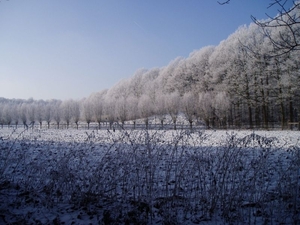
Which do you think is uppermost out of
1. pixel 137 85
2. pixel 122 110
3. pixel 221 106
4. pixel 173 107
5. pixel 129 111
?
pixel 137 85

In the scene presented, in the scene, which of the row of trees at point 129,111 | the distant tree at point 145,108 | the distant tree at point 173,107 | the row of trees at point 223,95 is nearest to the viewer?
the row of trees at point 223,95

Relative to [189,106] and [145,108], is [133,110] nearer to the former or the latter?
[145,108]

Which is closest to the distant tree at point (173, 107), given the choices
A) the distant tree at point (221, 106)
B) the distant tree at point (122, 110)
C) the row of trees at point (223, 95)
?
the row of trees at point (223, 95)

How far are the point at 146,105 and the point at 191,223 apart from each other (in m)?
40.3

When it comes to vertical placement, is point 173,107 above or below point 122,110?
below

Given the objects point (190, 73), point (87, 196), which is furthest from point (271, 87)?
point (87, 196)

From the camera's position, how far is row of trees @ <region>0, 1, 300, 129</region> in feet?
83.0

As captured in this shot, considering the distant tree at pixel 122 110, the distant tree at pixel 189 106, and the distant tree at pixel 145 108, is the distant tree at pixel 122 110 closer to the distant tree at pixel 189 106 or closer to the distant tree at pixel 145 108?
the distant tree at pixel 145 108

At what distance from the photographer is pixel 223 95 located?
110ft

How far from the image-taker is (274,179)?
5375 mm

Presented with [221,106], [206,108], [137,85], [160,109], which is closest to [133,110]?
[160,109]

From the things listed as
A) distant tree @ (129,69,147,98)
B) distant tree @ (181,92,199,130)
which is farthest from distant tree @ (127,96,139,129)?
distant tree @ (181,92,199,130)

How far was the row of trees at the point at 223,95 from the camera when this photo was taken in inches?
997

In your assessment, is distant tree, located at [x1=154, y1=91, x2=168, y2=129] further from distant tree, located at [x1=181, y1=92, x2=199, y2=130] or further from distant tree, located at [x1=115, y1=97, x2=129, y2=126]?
distant tree, located at [x1=115, y1=97, x2=129, y2=126]
